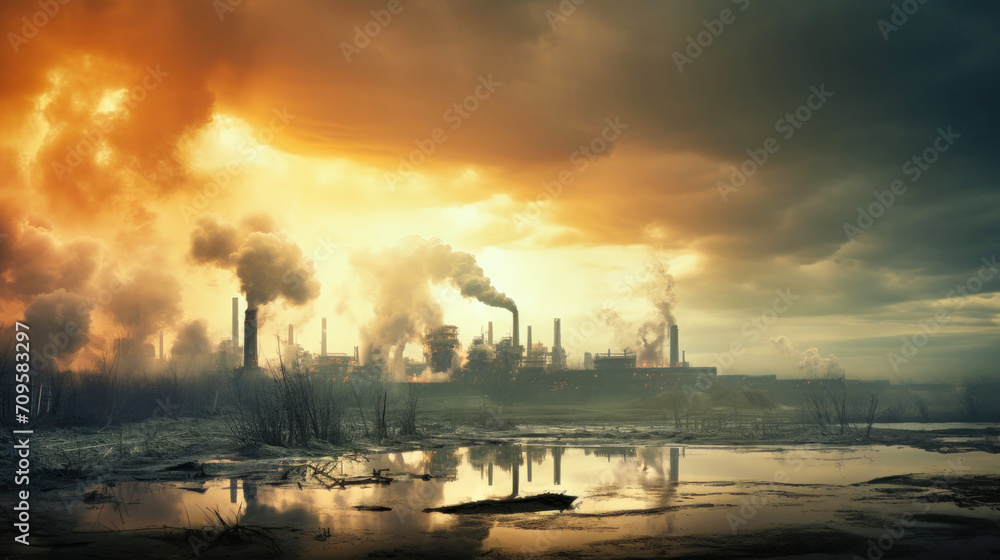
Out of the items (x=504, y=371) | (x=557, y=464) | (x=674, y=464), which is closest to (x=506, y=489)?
(x=557, y=464)

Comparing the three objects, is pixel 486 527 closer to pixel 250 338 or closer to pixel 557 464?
pixel 557 464

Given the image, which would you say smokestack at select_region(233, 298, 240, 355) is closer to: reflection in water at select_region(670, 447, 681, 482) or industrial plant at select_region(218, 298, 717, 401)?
industrial plant at select_region(218, 298, 717, 401)

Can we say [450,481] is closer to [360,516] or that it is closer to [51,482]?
[360,516]

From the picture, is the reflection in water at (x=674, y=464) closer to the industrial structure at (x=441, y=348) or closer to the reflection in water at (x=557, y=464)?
the reflection in water at (x=557, y=464)

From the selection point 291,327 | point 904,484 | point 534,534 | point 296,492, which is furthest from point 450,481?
point 291,327

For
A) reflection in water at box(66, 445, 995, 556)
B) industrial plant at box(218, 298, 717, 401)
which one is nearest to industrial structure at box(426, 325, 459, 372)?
industrial plant at box(218, 298, 717, 401)

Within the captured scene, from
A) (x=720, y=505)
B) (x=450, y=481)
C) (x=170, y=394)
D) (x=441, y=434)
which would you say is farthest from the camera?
(x=170, y=394)
